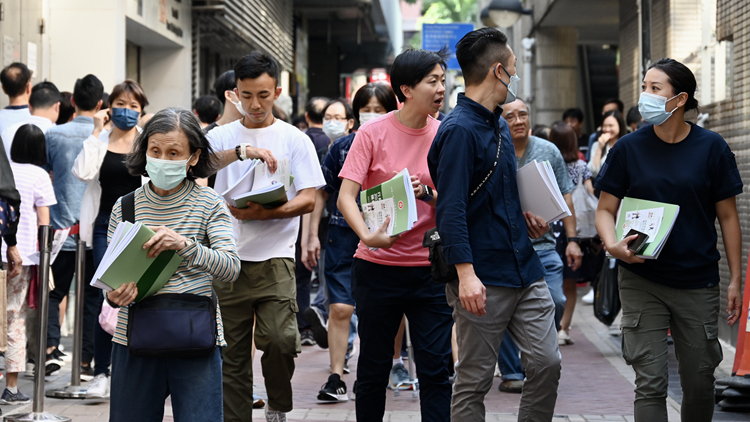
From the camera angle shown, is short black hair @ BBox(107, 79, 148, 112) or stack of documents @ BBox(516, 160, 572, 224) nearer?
stack of documents @ BBox(516, 160, 572, 224)

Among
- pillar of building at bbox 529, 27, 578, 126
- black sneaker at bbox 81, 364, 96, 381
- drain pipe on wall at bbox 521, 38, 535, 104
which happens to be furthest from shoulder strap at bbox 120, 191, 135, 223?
pillar of building at bbox 529, 27, 578, 126

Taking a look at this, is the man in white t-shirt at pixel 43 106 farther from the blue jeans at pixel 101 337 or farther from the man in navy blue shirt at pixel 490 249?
the man in navy blue shirt at pixel 490 249

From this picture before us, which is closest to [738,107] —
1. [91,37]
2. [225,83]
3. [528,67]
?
[225,83]

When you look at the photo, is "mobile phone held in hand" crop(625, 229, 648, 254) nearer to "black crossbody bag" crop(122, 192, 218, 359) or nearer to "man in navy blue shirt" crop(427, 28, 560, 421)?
"man in navy blue shirt" crop(427, 28, 560, 421)

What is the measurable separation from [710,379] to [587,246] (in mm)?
4796

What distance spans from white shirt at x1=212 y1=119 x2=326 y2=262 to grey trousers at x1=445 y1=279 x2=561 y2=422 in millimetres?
1307

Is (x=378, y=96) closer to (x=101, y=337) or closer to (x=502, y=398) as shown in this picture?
(x=502, y=398)

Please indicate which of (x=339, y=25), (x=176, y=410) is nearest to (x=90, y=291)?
(x=176, y=410)

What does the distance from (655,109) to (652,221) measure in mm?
541

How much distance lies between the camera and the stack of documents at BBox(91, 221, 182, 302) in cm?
362

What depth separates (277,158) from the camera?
17.3ft

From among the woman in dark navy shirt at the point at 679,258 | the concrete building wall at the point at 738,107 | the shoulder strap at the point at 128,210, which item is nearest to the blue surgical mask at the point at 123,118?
the shoulder strap at the point at 128,210

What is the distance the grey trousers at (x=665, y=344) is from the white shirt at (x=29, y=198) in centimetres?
419

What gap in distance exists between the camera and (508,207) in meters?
4.30
